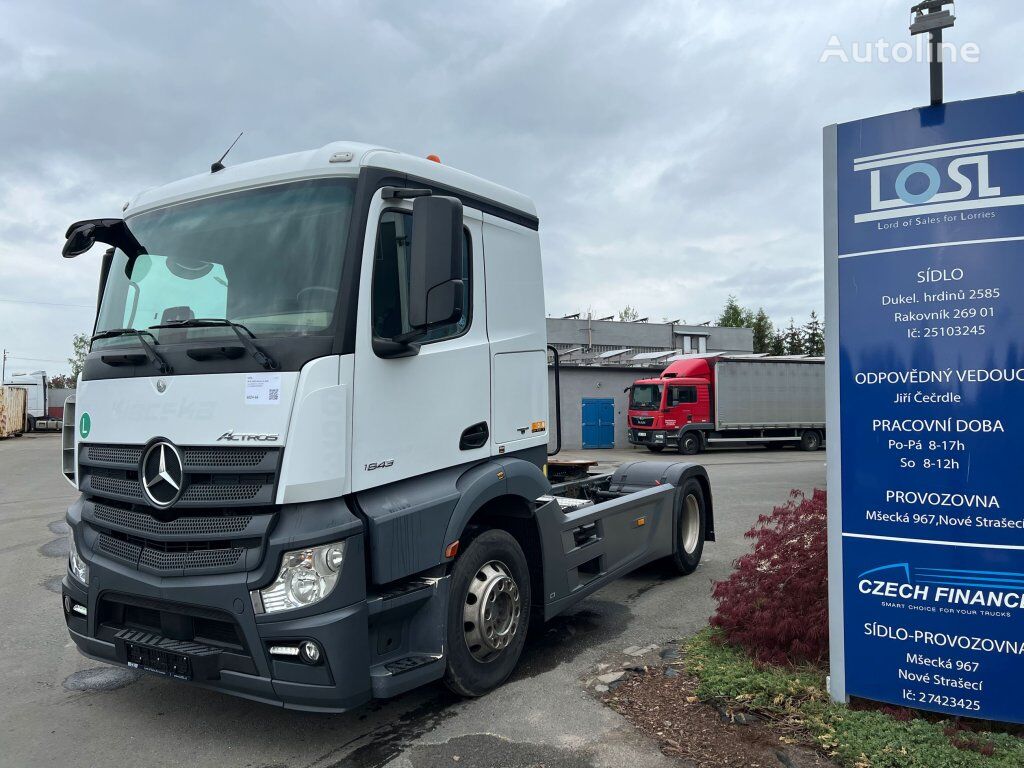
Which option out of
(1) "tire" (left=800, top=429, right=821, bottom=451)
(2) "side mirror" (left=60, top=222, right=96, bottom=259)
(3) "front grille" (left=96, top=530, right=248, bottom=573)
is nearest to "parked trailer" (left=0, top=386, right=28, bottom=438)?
(1) "tire" (left=800, top=429, right=821, bottom=451)

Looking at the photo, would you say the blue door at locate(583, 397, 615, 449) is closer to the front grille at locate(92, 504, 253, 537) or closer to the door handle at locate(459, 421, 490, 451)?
the door handle at locate(459, 421, 490, 451)

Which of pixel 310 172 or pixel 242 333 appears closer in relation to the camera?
pixel 242 333

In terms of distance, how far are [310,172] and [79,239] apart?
161cm

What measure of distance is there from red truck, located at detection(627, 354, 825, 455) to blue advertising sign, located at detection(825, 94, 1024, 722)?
23460 millimetres

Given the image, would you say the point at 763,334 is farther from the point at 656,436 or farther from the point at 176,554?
the point at 176,554

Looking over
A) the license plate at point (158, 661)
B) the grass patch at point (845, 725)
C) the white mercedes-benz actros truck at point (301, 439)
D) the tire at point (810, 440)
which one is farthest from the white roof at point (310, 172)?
the tire at point (810, 440)

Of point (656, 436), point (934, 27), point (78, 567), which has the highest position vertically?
point (934, 27)

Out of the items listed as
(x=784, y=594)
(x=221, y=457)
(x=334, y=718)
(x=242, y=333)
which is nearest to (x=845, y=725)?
(x=784, y=594)

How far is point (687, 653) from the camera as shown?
4.89 m

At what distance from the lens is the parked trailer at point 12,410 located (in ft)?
123

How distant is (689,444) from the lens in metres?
27.7

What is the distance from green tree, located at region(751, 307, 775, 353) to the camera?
69681 millimetres

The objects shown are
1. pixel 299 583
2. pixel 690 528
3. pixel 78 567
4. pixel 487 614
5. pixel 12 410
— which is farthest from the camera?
pixel 12 410

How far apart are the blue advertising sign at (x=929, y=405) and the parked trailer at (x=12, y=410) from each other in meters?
42.4
